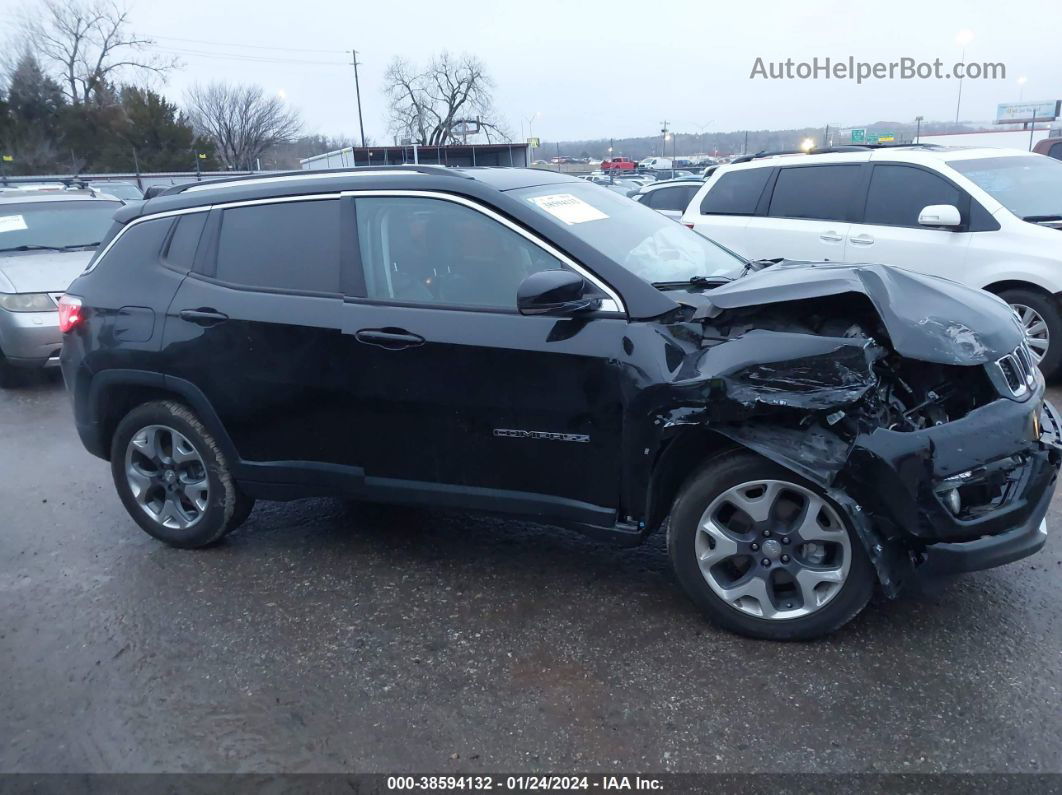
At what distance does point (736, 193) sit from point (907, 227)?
71.5 inches

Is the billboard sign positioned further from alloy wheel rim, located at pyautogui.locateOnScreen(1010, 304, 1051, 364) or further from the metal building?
alloy wheel rim, located at pyautogui.locateOnScreen(1010, 304, 1051, 364)

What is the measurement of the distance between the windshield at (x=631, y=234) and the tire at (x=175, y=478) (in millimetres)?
2051

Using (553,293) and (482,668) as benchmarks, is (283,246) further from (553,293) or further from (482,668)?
(482,668)

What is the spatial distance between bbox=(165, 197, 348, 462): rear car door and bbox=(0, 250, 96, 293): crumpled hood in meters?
4.20

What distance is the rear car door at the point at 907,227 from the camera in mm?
6617

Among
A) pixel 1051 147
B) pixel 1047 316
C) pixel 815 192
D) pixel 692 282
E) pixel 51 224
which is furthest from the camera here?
pixel 1051 147

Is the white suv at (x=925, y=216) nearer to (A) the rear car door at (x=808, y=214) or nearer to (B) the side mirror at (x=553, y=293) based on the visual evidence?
(A) the rear car door at (x=808, y=214)

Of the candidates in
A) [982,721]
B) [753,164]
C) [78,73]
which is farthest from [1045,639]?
[78,73]

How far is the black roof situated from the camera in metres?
3.77

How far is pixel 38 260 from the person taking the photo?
328 inches

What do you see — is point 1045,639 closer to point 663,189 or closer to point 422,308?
point 422,308

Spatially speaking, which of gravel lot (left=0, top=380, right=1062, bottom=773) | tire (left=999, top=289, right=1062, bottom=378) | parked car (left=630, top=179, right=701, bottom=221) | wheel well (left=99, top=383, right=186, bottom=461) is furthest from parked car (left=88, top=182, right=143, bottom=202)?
tire (left=999, top=289, right=1062, bottom=378)

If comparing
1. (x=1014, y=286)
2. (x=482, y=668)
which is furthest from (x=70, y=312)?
(x=1014, y=286)

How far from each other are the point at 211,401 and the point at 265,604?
1.03m
